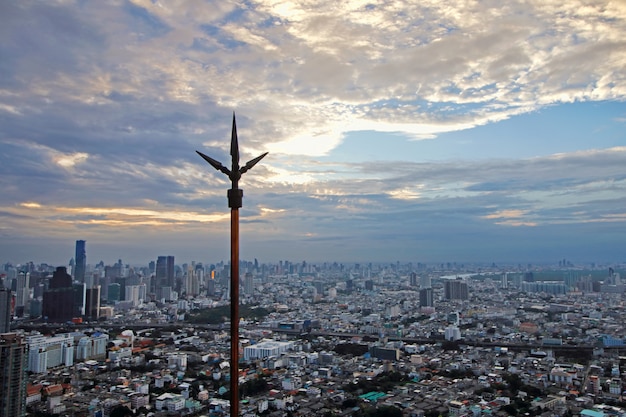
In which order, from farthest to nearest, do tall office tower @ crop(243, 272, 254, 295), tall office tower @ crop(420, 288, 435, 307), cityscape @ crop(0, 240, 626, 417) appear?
tall office tower @ crop(243, 272, 254, 295) < tall office tower @ crop(420, 288, 435, 307) < cityscape @ crop(0, 240, 626, 417)

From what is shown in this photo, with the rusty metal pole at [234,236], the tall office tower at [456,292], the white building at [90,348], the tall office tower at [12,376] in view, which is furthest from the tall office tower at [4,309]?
the tall office tower at [456,292]

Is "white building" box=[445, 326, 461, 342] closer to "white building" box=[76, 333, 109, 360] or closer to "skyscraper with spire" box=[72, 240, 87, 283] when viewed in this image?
"white building" box=[76, 333, 109, 360]

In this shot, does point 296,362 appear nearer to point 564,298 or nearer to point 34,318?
point 34,318

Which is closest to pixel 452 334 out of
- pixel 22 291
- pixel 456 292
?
pixel 456 292

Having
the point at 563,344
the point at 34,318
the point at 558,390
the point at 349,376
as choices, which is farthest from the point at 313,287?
the point at 558,390

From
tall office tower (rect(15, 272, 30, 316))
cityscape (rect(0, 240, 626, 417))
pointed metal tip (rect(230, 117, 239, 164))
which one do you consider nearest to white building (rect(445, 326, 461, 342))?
cityscape (rect(0, 240, 626, 417))
